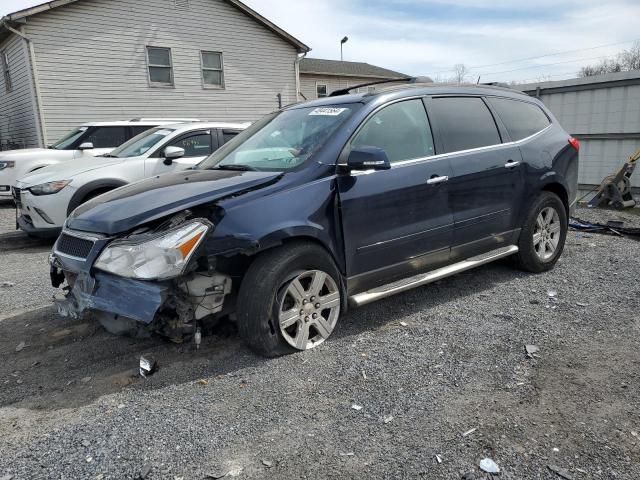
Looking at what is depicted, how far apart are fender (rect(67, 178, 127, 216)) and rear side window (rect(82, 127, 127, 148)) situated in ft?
9.46

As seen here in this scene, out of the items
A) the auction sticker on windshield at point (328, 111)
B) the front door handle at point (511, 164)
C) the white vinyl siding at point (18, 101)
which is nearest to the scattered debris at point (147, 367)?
the auction sticker on windshield at point (328, 111)

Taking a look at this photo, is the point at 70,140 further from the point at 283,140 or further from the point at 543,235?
the point at 543,235

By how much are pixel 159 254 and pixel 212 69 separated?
1523 cm

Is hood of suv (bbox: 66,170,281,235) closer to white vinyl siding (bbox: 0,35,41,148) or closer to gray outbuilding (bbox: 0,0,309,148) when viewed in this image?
gray outbuilding (bbox: 0,0,309,148)

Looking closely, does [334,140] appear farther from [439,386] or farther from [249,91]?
[249,91]

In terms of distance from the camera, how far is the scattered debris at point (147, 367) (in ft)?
10.6

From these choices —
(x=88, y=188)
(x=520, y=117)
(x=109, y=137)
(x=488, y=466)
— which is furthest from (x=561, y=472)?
(x=109, y=137)

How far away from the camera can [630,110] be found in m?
9.24

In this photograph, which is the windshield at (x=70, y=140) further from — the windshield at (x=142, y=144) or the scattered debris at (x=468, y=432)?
the scattered debris at (x=468, y=432)

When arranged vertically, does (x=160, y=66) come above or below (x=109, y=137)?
above

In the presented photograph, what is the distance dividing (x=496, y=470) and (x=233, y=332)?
7.10ft

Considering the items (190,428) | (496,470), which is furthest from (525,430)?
(190,428)

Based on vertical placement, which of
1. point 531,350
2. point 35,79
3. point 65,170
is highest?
point 35,79

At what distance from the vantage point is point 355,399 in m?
2.90
